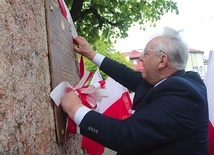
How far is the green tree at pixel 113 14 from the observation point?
6.83 m

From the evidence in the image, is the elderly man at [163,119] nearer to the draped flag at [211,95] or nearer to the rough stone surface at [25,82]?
the rough stone surface at [25,82]

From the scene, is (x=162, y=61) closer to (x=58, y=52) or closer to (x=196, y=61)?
(x=58, y=52)

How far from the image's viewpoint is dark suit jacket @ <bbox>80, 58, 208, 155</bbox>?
151cm

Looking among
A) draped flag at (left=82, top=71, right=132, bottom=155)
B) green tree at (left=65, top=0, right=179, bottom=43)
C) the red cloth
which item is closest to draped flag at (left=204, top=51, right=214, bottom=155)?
the red cloth

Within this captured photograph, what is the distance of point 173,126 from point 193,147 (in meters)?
0.29

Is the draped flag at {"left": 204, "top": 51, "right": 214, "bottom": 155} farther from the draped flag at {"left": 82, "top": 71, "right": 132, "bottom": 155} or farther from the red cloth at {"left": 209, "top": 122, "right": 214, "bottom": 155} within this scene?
the draped flag at {"left": 82, "top": 71, "right": 132, "bottom": 155}

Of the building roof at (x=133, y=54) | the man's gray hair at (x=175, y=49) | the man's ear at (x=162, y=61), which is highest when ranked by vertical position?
the man's gray hair at (x=175, y=49)

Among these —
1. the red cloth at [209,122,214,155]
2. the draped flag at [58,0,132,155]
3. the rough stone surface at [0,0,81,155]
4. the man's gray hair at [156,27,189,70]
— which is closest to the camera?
the rough stone surface at [0,0,81,155]

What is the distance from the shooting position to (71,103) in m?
1.72

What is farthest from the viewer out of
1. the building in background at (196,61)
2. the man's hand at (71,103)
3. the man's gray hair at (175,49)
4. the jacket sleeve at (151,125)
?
the building in background at (196,61)

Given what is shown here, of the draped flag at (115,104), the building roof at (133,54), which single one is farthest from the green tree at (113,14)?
the building roof at (133,54)

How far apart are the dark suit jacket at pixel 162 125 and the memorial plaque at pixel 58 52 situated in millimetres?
233

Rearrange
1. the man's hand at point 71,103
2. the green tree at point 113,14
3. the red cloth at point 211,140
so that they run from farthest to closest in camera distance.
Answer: the green tree at point 113,14 → the red cloth at point 211,140 → the man's hand at point 71,103

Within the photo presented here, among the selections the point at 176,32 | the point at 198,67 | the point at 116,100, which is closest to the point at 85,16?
the point at 116,100
